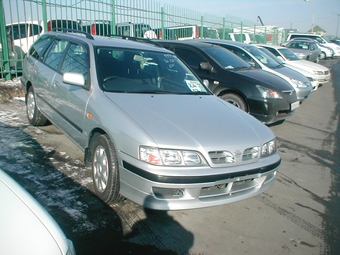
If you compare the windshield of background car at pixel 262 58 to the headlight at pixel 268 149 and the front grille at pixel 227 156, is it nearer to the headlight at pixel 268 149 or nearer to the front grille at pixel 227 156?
the headlight at pixel 268 149

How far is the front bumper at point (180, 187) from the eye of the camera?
2.92 metres

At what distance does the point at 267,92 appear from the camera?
6512 millimetres

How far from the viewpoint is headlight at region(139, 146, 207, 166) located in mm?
2932

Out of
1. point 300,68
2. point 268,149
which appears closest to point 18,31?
point 268,149

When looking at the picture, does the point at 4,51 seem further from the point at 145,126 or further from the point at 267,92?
the point at 145,126

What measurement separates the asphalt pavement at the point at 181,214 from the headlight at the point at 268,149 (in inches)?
25.1

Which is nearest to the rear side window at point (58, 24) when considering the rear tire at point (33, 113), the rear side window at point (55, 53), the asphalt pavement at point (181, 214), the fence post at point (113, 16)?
the fence post at point (113, 16)

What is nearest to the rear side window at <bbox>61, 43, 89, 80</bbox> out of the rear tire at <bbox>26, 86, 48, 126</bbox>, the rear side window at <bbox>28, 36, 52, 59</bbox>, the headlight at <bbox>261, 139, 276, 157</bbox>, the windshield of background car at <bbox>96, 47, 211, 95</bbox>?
the windshield of background car at <bbox>96, 47, 211, 95</bbox>

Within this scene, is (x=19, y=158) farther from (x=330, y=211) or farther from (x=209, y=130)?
(x=330, y=211)

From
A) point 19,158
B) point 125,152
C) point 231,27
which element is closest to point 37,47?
point 19,158

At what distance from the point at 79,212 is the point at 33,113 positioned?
3028 mm

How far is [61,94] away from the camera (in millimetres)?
4441

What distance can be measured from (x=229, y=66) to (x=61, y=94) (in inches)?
152

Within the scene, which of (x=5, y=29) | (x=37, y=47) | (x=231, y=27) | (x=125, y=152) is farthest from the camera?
(x=231, y=27)
